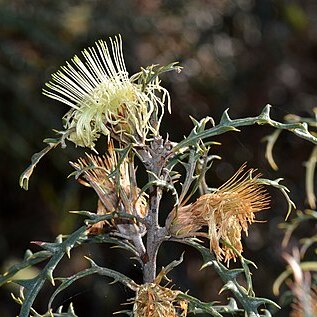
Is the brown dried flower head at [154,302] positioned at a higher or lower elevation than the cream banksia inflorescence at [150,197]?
lower

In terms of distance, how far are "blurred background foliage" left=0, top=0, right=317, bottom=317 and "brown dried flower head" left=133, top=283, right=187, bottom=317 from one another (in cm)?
209

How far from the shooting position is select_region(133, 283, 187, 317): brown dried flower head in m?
0.91

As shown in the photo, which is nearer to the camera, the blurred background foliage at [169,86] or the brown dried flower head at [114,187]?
the brown dried flower head at [114,187]

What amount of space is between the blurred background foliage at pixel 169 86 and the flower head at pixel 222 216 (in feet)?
6.81

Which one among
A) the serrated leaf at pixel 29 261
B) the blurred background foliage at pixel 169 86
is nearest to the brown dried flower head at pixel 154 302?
the serrated leaf at pixel 29 261

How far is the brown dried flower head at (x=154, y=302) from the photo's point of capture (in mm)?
913

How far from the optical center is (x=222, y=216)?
0.92 meters

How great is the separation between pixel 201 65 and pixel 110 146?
246 cm

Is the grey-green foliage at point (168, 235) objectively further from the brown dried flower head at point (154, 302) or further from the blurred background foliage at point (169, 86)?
the blurred background foliage at point (169, 86)

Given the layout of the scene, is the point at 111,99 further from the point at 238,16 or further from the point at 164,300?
the point at 238,16

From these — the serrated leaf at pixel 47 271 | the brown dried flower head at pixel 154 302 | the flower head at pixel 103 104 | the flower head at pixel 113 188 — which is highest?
the flower head at pixel 103 104

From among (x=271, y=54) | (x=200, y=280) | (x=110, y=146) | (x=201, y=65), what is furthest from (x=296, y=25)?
(x=110, y=146)

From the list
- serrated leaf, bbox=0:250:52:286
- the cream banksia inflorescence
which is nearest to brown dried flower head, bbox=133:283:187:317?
the cream banksia inflorescence

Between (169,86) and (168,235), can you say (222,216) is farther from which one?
(169,86)
